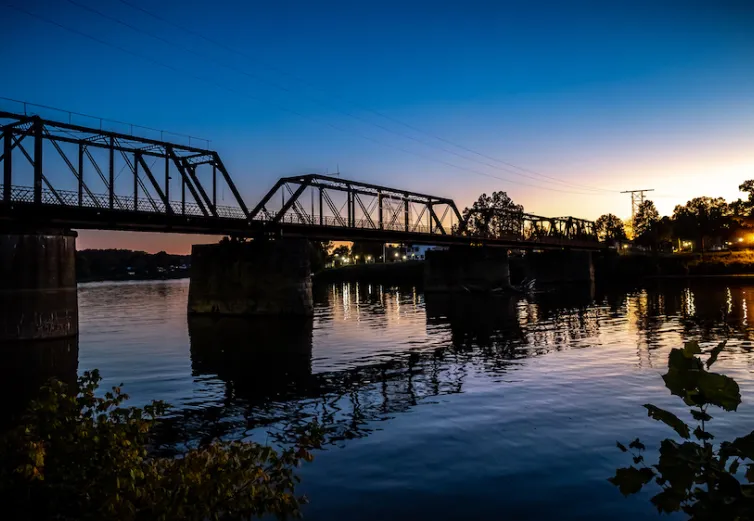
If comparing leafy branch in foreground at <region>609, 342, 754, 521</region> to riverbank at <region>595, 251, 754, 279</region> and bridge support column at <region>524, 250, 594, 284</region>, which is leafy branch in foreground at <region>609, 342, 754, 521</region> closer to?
riverbank at <region>595, 251, 754, 279</region>

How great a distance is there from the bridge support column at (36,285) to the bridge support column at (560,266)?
380 feet

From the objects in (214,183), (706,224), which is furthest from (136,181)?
(706,224)

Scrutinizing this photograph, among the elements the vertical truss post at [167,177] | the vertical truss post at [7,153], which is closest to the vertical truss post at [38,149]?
the vertical truss post at [7,153]

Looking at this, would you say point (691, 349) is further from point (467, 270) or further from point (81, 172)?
point (467, 270)

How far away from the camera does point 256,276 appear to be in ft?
188

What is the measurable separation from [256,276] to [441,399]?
39.4 meters

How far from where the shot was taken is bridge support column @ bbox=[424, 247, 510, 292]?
100875 millimetres

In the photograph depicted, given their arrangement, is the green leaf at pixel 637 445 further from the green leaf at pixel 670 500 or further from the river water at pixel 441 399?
the green leaf at pixel 670 500

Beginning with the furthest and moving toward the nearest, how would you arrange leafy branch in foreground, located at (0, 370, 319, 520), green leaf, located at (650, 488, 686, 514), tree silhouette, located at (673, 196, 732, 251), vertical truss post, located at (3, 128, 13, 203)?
tree silhouette, located at (673, 196, 732, 251) → vertical truss post, located at (3, 128, 13, 203) → leafy branch in foreground, located at (0, 370, 319, 520) → green leaf, located at (650, 488, 686, 514)

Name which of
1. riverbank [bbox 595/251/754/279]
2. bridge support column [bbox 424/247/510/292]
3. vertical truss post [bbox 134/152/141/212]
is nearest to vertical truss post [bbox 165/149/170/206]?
vertical truss post [bbox 134/152/141/212]

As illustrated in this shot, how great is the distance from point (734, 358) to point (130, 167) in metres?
50.9

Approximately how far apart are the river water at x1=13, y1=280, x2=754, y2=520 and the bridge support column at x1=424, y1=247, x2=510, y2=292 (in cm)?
5152

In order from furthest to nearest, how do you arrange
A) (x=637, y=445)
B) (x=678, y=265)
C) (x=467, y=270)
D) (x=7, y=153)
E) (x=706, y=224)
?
(x=706, y=224), (x=678, y=265), (x=467, y=270), (x=7, y=153), (x=637, y=445)

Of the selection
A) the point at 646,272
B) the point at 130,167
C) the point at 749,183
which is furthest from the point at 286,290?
the point at 749,183
